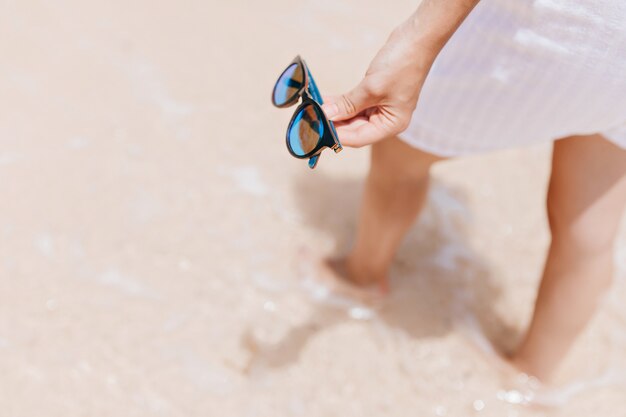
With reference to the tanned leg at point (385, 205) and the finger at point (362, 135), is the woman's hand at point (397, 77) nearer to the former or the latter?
the finger at point (362, 135)

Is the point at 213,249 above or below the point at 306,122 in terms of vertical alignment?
below

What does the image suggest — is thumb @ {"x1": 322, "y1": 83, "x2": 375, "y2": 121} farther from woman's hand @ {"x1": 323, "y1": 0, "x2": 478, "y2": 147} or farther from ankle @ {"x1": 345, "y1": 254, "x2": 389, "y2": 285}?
ankle @ {"x1": 345, "y1": 254, "x2": 389, "y2": 285}

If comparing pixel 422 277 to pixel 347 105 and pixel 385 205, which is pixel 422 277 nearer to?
pixel 385 205

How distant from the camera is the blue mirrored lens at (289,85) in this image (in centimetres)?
122

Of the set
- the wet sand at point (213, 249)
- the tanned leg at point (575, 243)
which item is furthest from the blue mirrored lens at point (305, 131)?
the wet sand at point (213, 249)

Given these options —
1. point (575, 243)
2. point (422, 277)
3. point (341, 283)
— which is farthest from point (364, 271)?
point (575, 243)

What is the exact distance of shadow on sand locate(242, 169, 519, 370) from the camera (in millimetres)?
1858

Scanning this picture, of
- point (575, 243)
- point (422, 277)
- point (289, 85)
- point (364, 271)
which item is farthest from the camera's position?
point (422, 277)

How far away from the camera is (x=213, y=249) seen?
194cm

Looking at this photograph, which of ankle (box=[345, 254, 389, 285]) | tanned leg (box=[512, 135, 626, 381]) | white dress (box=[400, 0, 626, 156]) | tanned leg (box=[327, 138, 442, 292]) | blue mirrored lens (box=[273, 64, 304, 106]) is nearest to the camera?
white dress (box=[400, 0, 626, 156])

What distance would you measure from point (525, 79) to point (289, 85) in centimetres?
38

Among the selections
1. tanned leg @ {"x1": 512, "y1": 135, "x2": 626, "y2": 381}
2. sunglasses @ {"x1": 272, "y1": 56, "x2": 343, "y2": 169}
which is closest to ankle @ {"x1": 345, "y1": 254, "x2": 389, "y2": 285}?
tanned leg @ {"x1": 512, "y1": 135, "x2": 626, "y2": 381}

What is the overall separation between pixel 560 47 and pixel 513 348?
3.19ft

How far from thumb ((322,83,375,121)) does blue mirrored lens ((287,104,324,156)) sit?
0.04 meters
